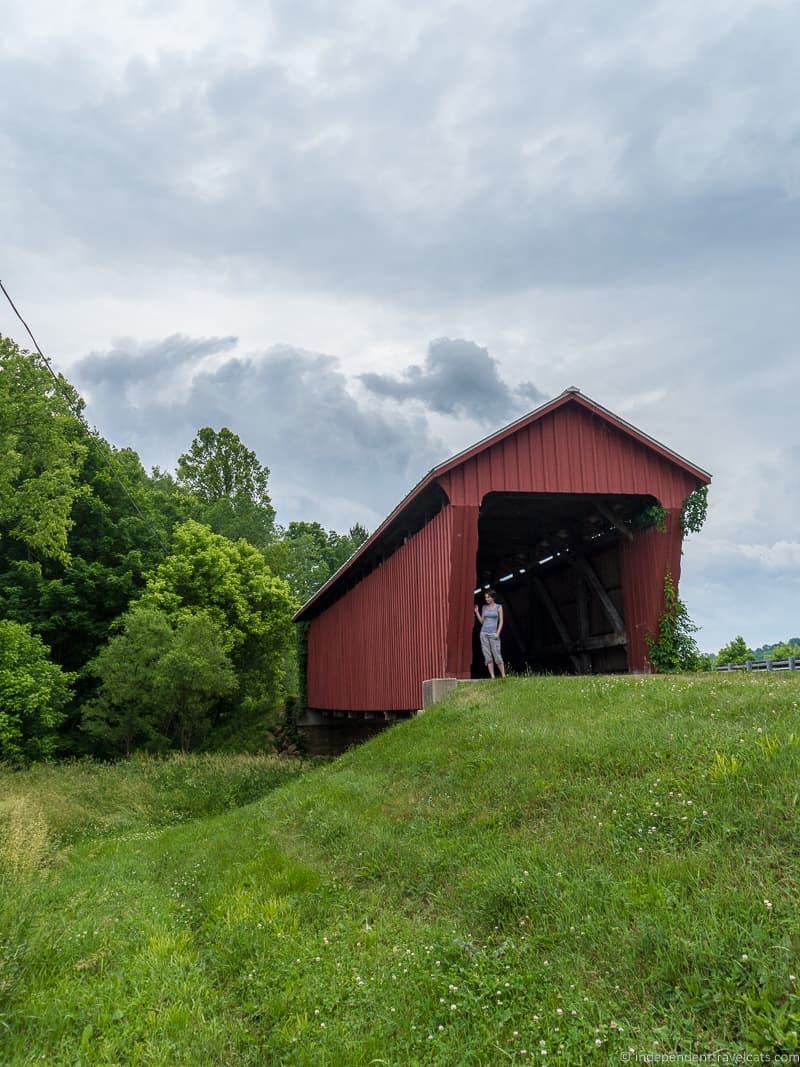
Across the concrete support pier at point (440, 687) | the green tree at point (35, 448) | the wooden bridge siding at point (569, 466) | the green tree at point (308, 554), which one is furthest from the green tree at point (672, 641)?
the green tree at point (308, 554)

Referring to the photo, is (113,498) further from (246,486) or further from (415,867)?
(415,867)

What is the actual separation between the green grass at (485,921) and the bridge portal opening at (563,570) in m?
7.70

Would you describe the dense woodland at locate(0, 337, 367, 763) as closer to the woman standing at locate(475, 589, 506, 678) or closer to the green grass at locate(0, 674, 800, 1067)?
the woman standing at locate(475, 589, 506, 678)

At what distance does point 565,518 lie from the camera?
61.6ft

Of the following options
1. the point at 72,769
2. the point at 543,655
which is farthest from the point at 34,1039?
the point at 543,655

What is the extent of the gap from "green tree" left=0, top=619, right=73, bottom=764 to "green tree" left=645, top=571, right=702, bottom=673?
1636 cm

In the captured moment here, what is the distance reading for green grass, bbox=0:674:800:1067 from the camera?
376 centimetres

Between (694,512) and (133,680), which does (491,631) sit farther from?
(133,680)

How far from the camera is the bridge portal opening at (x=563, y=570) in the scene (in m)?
16.4

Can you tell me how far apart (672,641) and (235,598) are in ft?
65.2

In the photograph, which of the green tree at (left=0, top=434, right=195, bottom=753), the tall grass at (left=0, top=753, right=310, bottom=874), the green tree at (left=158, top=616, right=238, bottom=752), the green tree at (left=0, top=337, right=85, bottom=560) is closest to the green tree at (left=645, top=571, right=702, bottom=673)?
the tall grass at (left=0, top=753, right=310, bottom=874)

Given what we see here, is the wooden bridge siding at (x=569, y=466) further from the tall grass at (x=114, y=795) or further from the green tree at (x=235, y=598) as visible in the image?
the green tree at (x=235, y=598)

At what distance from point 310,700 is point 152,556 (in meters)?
9.08

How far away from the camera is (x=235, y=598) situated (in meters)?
30.3
